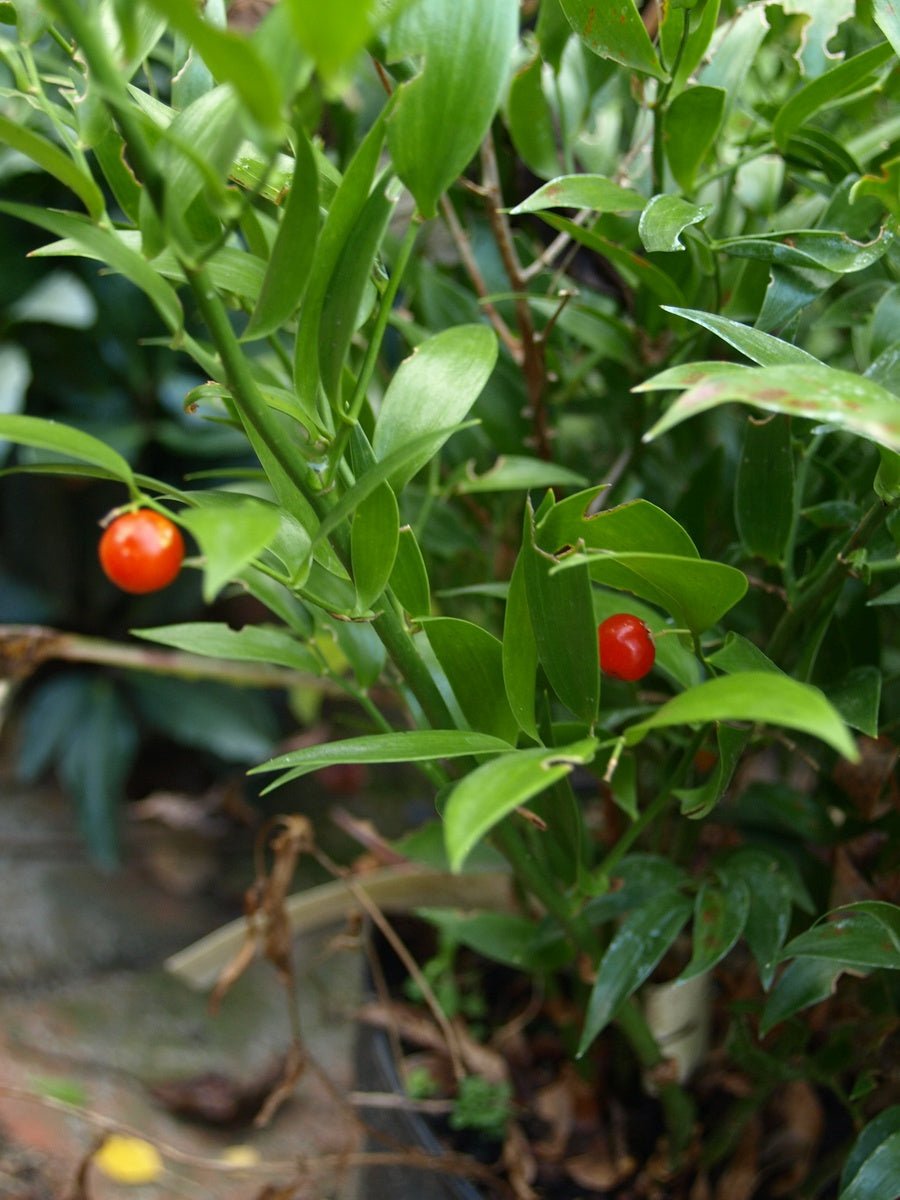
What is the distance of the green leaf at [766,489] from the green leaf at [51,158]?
0.94 feet

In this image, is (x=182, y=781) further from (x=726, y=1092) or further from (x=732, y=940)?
(x=732, y=940)

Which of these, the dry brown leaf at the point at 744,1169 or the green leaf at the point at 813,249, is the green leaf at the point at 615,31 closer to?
the green leaf at the point at 813,249

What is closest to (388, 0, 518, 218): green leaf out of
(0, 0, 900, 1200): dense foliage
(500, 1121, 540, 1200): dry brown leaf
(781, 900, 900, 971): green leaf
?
(0, 0, 900, 1200): dense foliage

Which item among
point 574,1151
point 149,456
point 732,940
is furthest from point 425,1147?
point 149,456

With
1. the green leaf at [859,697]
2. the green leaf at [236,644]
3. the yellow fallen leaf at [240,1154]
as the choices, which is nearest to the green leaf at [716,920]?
the green leaf at [859,697]

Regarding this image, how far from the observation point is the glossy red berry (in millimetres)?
371

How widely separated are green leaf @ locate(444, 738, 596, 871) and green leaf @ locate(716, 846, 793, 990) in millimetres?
216

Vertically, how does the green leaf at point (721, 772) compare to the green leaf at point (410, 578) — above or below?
below

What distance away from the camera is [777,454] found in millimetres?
469

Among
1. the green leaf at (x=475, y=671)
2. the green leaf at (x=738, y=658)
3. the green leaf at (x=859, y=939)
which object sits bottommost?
the green leaf at (x=859, y=939)

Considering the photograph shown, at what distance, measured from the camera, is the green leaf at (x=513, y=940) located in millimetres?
616

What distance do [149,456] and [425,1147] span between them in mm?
1017

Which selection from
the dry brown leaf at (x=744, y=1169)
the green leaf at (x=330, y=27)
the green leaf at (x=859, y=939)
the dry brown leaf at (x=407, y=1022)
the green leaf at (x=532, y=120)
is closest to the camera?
the green leaf at (x=330, y=27)

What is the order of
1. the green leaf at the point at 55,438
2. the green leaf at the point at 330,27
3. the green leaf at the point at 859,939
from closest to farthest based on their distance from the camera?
the green leaf at the point at 330,27, the green leaf at the point at 55,438, the green leaf at the point at 859,939
